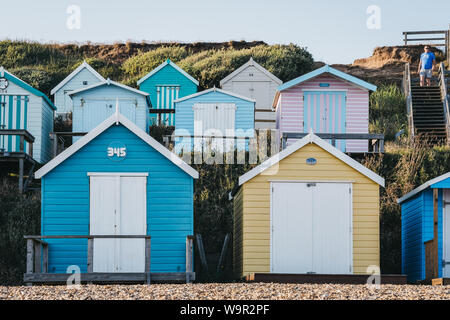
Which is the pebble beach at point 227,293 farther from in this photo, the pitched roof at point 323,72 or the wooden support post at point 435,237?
the pitched roof at point 323,72

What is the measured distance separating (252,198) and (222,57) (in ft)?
95.4

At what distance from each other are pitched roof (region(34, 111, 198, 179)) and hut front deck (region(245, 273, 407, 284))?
3.10 meters

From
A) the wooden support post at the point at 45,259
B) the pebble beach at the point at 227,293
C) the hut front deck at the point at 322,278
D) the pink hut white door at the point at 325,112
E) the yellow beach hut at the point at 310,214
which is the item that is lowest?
the hut front deck at the point at 322,278

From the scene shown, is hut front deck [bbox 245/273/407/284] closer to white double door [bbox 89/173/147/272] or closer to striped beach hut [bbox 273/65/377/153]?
white double door [bbox 89/173/147/272]

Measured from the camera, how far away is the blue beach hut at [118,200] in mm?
19547

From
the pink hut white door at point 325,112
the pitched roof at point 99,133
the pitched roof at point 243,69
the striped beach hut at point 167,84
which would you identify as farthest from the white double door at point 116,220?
the pitched roof at point 243,69

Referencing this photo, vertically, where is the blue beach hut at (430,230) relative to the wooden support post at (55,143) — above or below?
below

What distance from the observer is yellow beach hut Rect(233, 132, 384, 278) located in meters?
19.6

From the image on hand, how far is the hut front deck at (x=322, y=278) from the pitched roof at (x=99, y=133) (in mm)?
3097

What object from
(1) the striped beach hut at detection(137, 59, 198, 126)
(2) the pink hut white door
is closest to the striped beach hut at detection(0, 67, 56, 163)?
(1) the striped beach hut at detection(137, 59, 198, 126)

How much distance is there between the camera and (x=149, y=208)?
19688 millimetres
